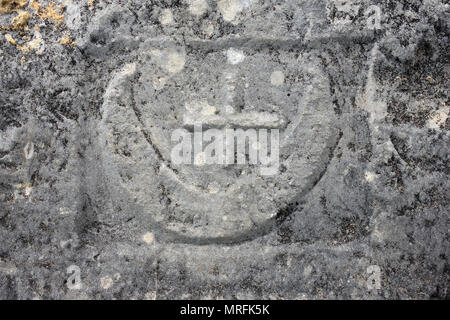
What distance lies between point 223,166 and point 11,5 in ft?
2.97

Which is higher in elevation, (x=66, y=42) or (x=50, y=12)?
(x=50, y=12)

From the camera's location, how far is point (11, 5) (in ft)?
5.30

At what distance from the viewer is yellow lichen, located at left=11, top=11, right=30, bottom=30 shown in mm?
1607

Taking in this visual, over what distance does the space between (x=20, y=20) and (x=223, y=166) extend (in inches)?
33.3

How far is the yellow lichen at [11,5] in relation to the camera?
1.61 meters

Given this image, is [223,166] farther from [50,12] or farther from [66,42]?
[50,12]

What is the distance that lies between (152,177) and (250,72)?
1.55 feet

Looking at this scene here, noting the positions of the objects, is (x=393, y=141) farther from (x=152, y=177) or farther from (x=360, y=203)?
(x=152, y=177)

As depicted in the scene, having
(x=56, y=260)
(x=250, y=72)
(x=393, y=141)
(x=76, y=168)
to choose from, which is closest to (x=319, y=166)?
(x=393, y=141)

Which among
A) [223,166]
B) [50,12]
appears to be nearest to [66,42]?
[50,12]

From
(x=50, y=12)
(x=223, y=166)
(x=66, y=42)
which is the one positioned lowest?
(x=223, y=166)

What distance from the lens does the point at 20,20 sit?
5.28 feet

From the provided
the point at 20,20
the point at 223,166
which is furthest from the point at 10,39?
the point at 223,166

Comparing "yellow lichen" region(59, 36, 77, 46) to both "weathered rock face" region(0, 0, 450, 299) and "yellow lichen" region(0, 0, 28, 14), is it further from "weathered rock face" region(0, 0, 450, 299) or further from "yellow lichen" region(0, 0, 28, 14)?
"yellow lichen" region(0, 0, 28, 14)
